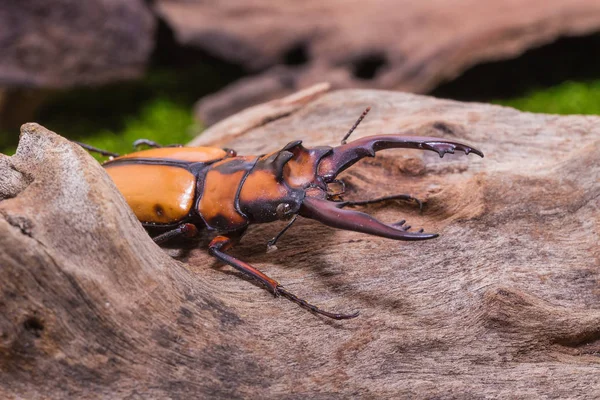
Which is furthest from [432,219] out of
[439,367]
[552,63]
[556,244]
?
[552,63]

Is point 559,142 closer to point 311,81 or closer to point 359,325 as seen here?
point 359,325

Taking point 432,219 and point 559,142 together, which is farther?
point 559,142

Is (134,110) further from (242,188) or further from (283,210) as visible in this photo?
(283,210)

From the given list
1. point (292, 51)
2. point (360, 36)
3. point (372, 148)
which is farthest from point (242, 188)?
point (292, 51)

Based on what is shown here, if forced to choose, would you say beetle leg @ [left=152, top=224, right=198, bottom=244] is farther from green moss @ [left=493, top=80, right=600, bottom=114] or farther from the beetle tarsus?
green moss @ [left=493, top=80, right=600, bottom=114]

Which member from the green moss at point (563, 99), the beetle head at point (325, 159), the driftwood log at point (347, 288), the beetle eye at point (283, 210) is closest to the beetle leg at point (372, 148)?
the beetle head at point (325, 159)
